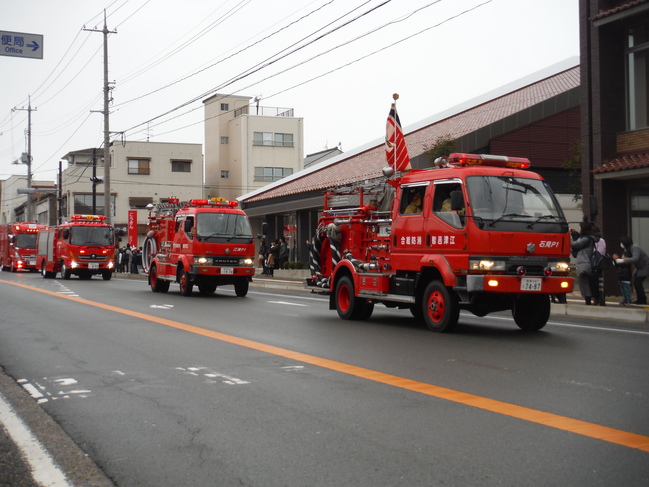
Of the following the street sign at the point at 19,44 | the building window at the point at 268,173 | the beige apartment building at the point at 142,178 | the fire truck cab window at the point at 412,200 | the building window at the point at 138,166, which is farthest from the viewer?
the building window at the point at 268,173

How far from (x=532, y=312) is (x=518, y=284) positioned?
4.67 ft

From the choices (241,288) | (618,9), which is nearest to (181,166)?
(241,288)

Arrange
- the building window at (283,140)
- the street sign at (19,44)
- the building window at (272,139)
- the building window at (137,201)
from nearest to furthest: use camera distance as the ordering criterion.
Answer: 1. the street sign at (19,44)
2. the building window at (137,201)
3. the building window at (272,139)
4. the building window at (283,140)

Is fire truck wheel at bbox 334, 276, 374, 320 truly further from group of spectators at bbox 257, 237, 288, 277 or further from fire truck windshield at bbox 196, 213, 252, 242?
group of spectators at bbox 257, 237, 288, 277

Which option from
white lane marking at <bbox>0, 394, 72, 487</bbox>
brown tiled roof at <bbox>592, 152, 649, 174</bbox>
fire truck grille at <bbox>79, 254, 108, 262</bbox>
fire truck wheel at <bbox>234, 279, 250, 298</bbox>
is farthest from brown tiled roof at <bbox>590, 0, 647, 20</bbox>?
fire truck grille at <bbox>79, 254, 108, 262</bbox>

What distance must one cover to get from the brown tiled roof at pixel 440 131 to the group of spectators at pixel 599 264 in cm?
1167

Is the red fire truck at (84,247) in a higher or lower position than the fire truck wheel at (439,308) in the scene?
higher

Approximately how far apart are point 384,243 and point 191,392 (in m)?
7.26

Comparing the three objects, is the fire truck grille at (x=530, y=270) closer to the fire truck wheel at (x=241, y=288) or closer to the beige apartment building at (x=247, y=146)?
the fire truck wheel at (x=241, y=288)

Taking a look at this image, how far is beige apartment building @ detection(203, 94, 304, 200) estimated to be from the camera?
66.4 metres

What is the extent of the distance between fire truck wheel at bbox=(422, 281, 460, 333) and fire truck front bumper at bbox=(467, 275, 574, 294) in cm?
63

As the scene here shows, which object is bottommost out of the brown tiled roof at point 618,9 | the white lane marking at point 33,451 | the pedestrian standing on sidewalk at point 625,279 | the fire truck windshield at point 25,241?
the white lane marking at point 33,451

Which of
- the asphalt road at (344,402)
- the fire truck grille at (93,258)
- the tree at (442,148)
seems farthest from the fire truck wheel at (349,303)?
the fire truck grille at (93,258)

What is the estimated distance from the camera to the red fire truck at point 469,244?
37.8 ft
